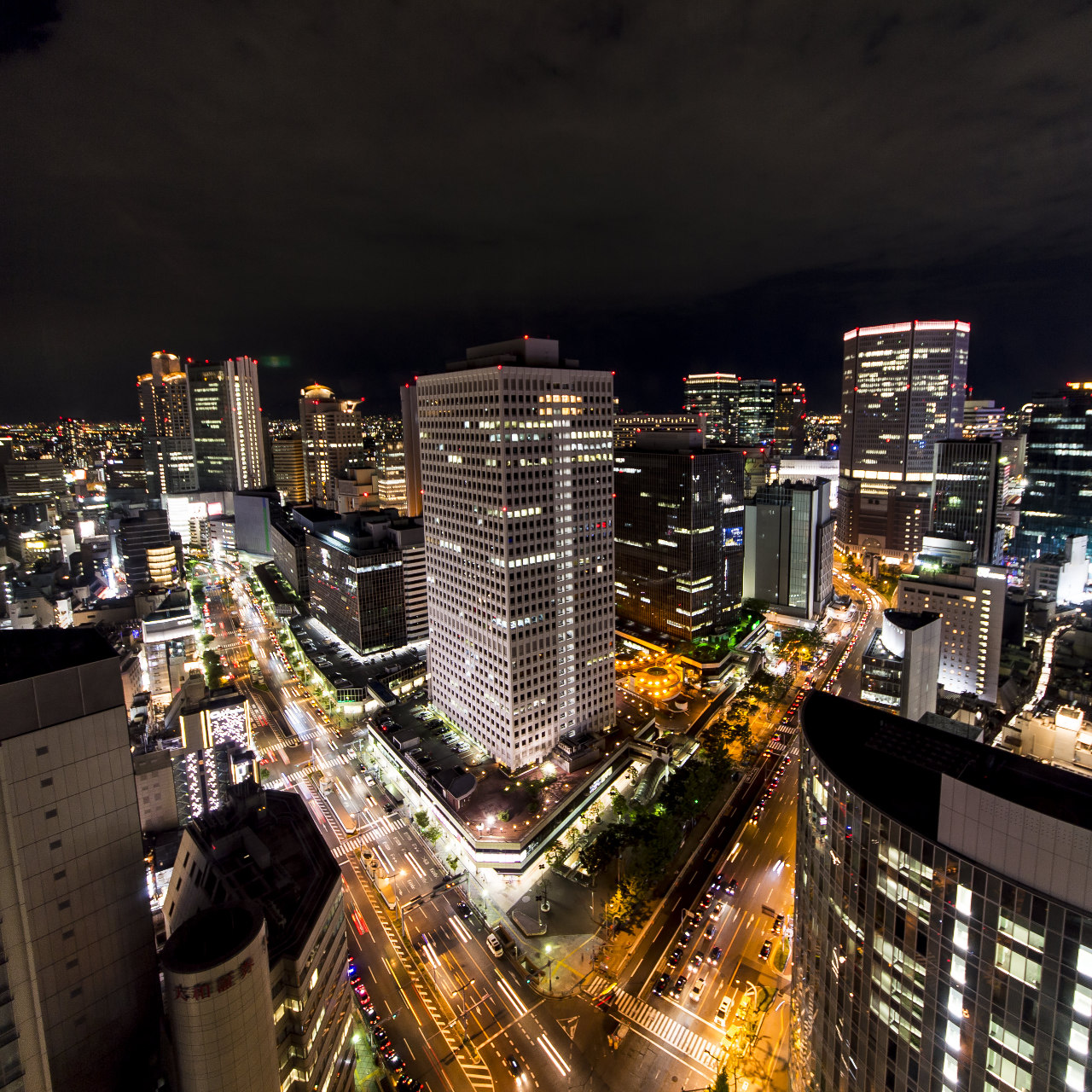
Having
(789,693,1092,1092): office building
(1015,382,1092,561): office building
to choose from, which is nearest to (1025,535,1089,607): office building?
(1015,382,1092,561): office building

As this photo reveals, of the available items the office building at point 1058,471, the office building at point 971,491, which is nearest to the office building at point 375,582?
the office building at point 971,491

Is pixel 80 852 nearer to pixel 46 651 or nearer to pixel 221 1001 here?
pixel 46 651

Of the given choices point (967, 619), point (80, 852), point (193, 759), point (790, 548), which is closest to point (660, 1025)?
point (80, 852)

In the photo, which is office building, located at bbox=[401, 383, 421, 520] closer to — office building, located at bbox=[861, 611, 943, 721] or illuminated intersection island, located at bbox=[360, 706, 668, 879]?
illuminated intersection island, located at bbox=[360, 706, 668, 879]

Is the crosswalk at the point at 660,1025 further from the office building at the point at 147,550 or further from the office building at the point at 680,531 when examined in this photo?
the office building at the point at 147,550

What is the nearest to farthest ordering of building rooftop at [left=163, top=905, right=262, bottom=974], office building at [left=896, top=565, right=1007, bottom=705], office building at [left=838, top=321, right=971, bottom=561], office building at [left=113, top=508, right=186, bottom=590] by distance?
building rooftop at [left=163, top=905, right=262, bottom=974] → office building at [left=896, top=565, right=1007, bottom=705] → office building at [left=113, top=508, right=186, bottom=590] → office building at [left=838, top=321, right=971, bottom=561]
